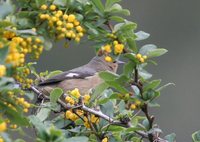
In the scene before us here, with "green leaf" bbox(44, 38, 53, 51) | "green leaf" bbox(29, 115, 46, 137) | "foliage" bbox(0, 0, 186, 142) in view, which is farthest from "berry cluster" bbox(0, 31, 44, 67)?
"green leaf" bbox(29, 115, 46, 137)

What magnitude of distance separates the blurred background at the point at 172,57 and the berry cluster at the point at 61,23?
1195 centimetres

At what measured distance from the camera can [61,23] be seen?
3.91 m

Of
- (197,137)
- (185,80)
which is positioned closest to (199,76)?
(185,80)

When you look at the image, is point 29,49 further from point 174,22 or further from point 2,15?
point 174,22

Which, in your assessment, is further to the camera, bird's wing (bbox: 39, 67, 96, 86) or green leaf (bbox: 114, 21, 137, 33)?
bird's wing (bbox: 39, 67, 96, 86)

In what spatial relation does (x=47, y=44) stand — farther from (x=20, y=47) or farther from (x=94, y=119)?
(x=94, y=119)

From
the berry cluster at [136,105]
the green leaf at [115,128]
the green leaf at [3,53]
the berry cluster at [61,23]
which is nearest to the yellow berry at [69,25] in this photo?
the berry cluster at [61,23]

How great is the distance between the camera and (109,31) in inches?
169

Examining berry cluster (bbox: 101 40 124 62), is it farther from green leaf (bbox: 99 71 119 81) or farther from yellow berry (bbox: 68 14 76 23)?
yellow berry (bbox: 68 14 76 23)

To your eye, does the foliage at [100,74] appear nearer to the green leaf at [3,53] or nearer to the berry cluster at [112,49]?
the berry cluster at [112,49]

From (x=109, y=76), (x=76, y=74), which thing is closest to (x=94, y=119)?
(x=109, y=76)

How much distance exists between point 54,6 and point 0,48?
0.88 meters

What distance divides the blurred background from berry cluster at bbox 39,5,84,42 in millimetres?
11954

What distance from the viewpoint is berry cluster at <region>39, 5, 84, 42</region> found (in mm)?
3938
